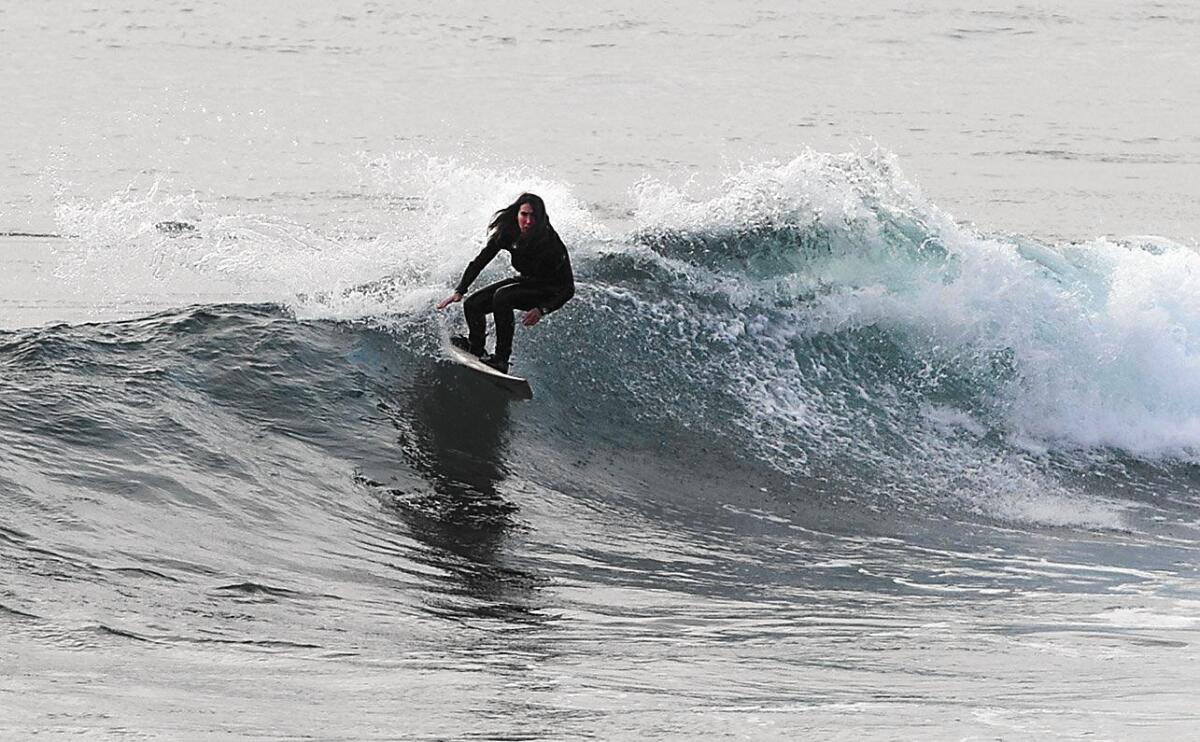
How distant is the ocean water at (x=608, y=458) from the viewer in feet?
22.1

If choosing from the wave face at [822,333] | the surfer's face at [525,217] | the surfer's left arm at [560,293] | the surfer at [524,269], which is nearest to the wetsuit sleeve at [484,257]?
the surfer at [524,269]

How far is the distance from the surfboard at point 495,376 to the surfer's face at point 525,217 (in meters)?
1.30

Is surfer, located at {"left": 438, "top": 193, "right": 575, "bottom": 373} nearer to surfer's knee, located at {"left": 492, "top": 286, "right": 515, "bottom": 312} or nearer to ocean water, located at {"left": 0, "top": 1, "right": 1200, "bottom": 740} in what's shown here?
surfer's knee, located at {"left": 492, "top": 286, "right": 515, "bottom": 312}

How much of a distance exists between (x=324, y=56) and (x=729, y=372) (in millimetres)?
25328

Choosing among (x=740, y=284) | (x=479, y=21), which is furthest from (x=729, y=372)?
(x=479, y=21)

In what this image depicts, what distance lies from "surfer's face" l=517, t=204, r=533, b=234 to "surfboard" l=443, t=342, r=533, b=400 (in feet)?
4.27

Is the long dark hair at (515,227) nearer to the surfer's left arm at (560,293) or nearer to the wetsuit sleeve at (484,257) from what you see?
the wetsuit sleeve at (484,257)

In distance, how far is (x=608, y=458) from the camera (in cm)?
1177

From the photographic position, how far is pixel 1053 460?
12.8 meters

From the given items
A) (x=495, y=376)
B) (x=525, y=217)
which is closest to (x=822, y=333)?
(x=495, y=376)

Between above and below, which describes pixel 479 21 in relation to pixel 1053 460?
above

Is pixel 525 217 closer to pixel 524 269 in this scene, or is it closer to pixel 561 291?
pixel 524 269

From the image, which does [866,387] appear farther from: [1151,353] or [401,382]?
[401,382]

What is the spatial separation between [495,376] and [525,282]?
0.95 meters
